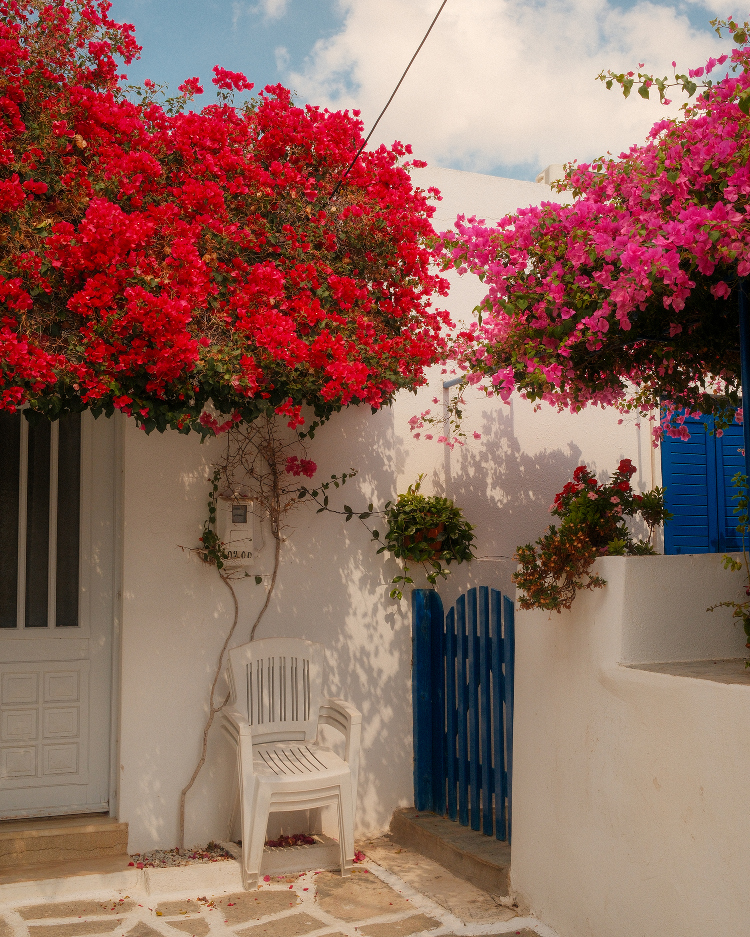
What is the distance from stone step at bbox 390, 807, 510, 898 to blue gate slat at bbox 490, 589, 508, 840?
14cm

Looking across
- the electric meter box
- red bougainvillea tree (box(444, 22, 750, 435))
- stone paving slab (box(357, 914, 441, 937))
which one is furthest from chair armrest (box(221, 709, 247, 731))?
red bougainvillea tree (box(444, 22, 750, 435))

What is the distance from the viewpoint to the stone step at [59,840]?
446cm

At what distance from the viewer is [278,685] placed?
4988mm

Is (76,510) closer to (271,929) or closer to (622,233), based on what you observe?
(271,929)

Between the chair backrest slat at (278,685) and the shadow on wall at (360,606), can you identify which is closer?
the chair backrest slat at (278,685)

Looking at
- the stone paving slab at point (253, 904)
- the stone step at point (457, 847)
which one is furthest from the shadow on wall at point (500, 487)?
the stone paving slab at point (253, 904)

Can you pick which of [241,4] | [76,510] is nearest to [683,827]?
[76,510]

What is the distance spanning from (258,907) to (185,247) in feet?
10.7

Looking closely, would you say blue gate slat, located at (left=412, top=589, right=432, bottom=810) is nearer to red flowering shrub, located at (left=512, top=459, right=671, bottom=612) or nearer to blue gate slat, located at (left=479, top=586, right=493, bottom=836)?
blue gate slat, located at (left=479, top=586, right=493, bottom=836)

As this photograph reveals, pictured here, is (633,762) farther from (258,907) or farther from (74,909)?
(74,909)

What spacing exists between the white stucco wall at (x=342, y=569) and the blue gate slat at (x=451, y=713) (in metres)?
0.33

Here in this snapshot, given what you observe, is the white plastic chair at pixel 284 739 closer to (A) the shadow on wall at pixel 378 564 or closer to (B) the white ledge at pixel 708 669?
(A) the shadow on wall at pixel 378 564

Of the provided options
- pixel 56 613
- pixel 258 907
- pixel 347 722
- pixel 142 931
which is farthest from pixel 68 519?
pixel 258 907

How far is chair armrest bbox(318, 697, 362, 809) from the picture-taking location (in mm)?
4641
